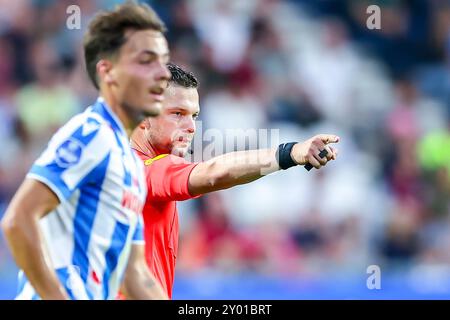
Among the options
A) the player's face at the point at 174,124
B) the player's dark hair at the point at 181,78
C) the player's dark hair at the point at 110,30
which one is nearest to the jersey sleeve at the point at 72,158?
the player's dark hair at the point at 110,30

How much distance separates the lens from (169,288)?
5.41 meters

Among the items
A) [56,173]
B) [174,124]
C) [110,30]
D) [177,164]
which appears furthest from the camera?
[174,124]

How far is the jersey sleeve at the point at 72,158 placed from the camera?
3561 millimetres

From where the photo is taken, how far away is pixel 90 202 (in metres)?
3.75

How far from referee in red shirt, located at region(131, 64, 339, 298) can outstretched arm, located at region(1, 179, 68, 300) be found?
1.60 metres

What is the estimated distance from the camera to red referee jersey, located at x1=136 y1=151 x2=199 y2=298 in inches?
202

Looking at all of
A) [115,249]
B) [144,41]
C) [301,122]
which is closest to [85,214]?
[115,249]

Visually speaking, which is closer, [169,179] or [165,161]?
[169,179]

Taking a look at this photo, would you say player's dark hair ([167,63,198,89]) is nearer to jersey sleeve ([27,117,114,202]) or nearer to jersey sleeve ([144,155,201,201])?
jersey sleeve ([144,155,201,201])

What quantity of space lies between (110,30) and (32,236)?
1.02 metres

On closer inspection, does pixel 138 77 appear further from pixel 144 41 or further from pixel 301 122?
pixel 301 122
